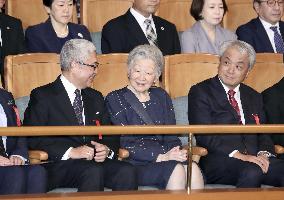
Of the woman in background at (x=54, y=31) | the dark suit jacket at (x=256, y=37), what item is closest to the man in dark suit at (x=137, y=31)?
the woman in background at (x=54, y=31)

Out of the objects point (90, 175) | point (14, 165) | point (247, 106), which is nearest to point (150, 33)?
point (247, 106)

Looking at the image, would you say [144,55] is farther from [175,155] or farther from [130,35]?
[130,35]

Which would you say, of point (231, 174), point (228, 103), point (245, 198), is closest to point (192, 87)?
point (228, 103)

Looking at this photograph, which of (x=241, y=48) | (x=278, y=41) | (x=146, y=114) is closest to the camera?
(x=146, y=114)

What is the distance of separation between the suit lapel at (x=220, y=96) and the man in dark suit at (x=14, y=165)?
981 millimetres

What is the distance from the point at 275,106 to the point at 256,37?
958mm

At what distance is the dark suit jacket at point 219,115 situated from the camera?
14.4 feet

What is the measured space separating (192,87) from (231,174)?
0.50 m

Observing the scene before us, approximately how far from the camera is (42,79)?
4594 millimetres

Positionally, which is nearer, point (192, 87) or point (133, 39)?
point (192, 87)

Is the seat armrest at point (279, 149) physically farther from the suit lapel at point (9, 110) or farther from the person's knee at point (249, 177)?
the suit lapel at point (9, 110)

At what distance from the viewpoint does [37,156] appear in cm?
402

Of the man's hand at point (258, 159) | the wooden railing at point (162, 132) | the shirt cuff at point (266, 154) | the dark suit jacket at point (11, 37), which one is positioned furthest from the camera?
the dark suit jacket at point (11, 37)

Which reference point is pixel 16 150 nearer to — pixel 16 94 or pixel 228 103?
pixel 16 94
